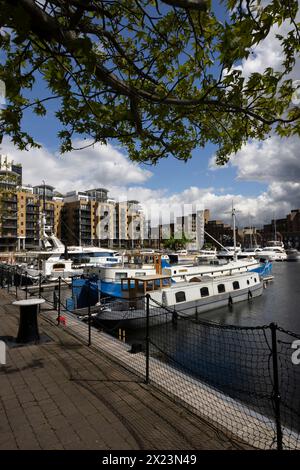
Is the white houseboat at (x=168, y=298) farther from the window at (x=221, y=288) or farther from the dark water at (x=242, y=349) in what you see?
the dark water at (x=242, y=349)

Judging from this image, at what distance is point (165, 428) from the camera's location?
383cm

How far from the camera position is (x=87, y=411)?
421 cm

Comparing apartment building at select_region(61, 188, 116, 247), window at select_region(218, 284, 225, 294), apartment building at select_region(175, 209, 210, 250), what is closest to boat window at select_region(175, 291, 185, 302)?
window at select_region(218, 284, 225, 294)

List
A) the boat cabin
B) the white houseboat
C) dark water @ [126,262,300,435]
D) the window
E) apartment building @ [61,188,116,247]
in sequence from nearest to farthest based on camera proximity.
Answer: dark water @ [126,262,300,435], the white houseboat, the boat cabin, the window, apartment building @ [61,188,116,247]

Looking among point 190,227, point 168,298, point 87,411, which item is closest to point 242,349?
point 168,298

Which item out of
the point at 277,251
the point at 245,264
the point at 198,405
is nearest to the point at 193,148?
the point at 198,405

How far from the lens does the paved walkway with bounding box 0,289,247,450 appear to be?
3.54m

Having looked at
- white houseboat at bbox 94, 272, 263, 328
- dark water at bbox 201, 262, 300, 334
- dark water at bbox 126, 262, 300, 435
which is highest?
white houseboat at bbox 94, 272, 263, 328

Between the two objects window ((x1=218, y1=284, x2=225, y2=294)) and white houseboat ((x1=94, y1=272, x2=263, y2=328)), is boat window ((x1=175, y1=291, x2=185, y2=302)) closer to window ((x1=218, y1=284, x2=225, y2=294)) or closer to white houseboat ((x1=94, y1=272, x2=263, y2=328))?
white houseboat ((x1=94, y1=272, x2=263, y2=328))

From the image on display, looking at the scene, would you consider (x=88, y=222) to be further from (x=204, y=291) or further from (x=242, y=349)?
(x=242, y=349)

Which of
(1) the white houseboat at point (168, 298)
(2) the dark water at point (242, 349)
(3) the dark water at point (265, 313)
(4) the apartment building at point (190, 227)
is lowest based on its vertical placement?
(3) the dark water at point (265, 313)

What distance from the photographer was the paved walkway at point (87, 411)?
354 centimetres

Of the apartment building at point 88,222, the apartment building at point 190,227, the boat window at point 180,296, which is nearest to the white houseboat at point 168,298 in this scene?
the boat window at point 180,296
